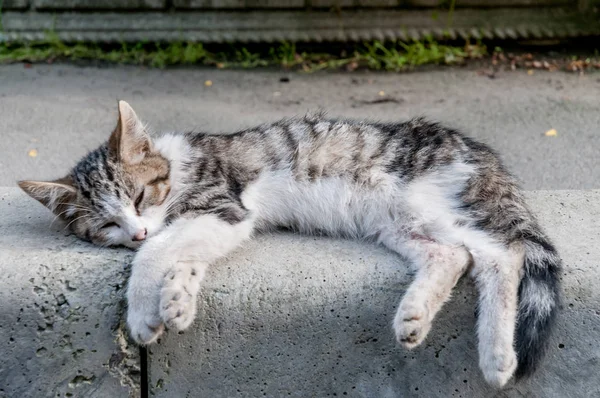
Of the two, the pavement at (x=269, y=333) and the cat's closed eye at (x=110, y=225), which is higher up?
the cat's closed eye at (x=110, y=225)

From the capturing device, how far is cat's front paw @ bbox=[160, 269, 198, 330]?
2.54 meters

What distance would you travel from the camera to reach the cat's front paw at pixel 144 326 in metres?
2.59

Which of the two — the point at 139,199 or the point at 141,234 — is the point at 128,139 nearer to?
the point at 139,199

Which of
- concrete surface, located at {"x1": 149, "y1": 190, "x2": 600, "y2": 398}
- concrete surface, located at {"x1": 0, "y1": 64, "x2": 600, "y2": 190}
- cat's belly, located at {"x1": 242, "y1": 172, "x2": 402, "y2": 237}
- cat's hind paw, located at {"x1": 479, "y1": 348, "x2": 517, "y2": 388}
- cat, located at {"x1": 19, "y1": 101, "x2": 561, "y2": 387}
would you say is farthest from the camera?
concrete surface, located at {"x1": 0, "y1": 64, "x2": 600, "y2": 190}

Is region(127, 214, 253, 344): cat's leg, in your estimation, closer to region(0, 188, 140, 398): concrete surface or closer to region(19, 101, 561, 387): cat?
region(19, 101, 561, 387): cat

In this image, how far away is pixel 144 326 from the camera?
2.59 m

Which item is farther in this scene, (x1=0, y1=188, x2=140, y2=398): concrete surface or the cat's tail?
(x1=0, y1=188, x2=140, y2=398): concrete surface

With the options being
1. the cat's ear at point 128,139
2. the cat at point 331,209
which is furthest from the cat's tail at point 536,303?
→ the cat's ear at point 128,139

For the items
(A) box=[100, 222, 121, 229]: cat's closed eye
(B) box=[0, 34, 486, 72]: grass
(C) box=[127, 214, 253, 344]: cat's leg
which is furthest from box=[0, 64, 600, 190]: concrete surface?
(C) box=[127, 214, 253, 344]: cat's leg

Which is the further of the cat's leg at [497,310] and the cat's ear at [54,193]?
the cat's ear at [54,193]

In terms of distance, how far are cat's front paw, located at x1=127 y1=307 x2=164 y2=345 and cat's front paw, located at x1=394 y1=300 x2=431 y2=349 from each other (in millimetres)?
878

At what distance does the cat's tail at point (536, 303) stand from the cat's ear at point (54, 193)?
1.88m

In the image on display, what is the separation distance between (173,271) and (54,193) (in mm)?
729

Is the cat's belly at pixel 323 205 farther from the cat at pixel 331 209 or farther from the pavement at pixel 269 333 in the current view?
the pavement at pixel 269 333
